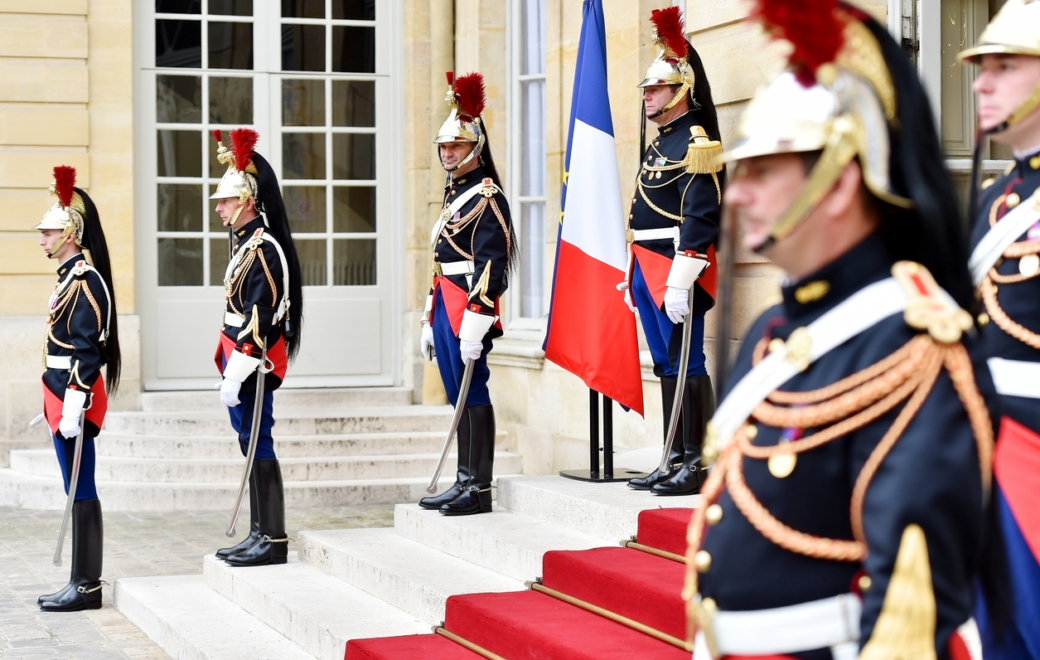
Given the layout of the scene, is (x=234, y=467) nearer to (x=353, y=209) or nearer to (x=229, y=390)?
(x=353, y=209)

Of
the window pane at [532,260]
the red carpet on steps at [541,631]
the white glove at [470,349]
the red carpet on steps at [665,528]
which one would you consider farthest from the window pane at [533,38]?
the red carpet on steps at [541,631]

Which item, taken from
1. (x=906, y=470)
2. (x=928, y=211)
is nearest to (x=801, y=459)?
(x=906, y=470)

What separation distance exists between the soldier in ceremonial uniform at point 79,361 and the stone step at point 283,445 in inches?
114

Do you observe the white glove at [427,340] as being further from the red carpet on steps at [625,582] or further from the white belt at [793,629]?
the white belt at [793,629]

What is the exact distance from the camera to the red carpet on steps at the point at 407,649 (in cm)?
451

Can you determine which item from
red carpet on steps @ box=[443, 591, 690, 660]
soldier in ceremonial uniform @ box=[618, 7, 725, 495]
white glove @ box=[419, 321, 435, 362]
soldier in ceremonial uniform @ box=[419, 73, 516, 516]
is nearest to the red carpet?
red carpet on steps @ box=[443, 591, 690, 660]

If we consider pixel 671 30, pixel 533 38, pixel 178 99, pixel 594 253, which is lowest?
pixel 594 253

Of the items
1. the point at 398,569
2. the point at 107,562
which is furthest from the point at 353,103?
the point at 398,569

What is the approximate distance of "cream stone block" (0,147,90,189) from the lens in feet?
32.1

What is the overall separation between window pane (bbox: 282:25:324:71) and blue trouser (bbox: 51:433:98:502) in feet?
15.9

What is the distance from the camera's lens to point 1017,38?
9.11ft

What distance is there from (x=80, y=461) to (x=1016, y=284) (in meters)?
4.41

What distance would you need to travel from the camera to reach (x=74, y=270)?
6125 mm

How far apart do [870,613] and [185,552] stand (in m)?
6.17
